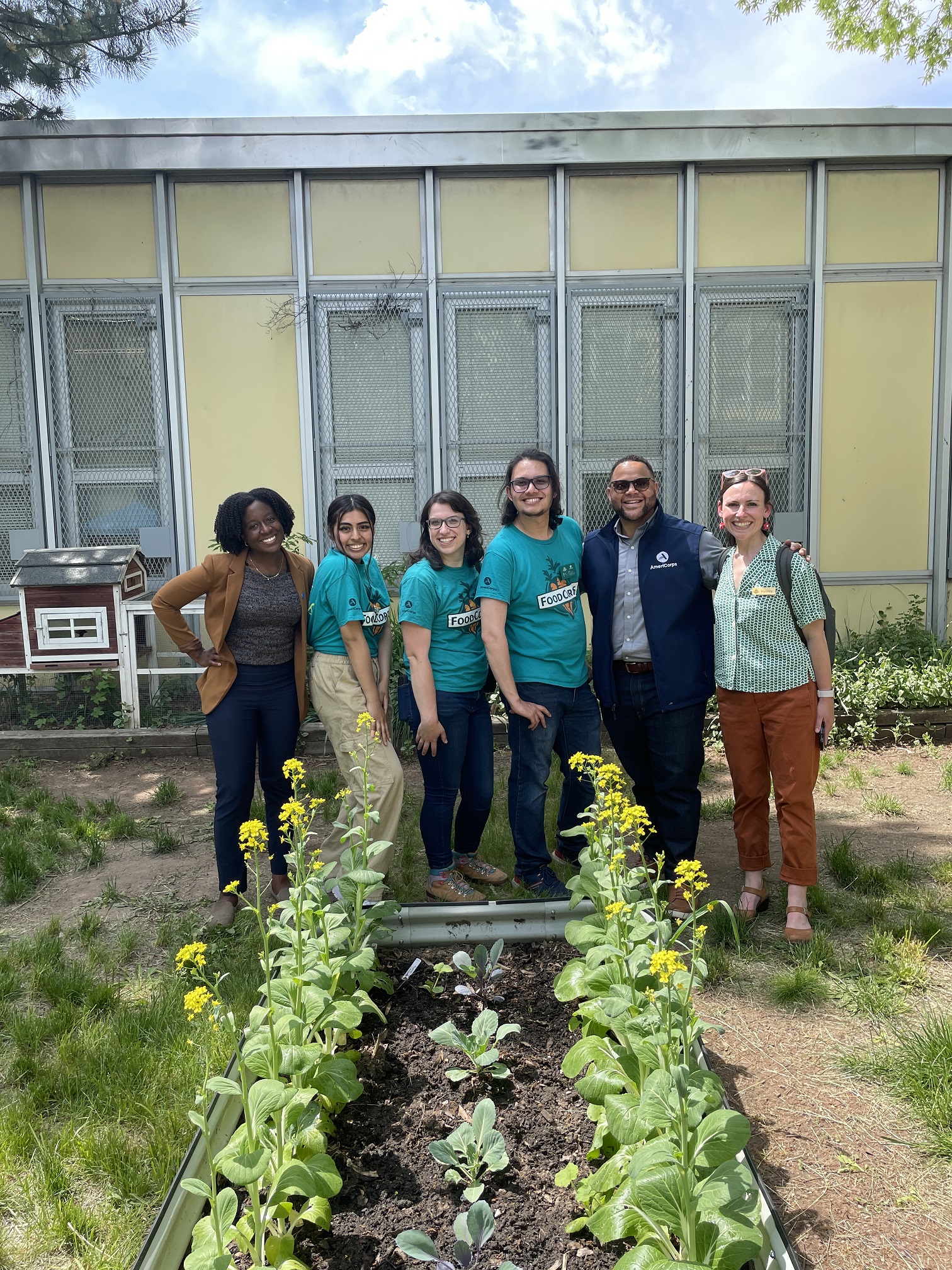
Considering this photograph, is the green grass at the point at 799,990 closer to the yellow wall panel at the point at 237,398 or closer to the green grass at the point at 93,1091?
the green grass at the point at 93,1091

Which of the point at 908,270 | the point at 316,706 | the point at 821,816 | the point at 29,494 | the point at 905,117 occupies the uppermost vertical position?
the point at 905,117

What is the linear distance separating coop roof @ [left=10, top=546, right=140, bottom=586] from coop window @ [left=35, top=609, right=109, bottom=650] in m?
0.23

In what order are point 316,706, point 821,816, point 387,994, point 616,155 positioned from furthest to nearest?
point 616,155
point 821,816
point 316,706
point 387,994

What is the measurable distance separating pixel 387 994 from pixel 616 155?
7234 millimetres

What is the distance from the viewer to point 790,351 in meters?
8.40

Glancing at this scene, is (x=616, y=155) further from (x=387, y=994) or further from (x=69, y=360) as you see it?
(x=387, y=994)

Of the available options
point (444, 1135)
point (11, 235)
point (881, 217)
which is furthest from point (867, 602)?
point (11, 235)

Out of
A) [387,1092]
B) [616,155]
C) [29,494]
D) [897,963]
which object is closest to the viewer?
[387,1092]

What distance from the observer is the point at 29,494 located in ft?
27.5

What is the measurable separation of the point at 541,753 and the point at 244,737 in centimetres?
136

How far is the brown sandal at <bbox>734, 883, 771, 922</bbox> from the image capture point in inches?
167

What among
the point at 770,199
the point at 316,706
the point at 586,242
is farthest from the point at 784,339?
the point at 316,706

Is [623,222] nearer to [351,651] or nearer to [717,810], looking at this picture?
[717,810]

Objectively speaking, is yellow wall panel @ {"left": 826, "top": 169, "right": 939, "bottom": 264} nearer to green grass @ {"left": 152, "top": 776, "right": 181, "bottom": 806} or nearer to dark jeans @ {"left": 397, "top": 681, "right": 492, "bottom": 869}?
dark jeans @ {"left": 397, "top": 681, "right": 492, "bottom": 869}
